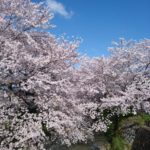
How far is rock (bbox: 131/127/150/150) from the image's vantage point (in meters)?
8.70

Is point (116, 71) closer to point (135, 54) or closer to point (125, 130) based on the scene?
point (135, 54)

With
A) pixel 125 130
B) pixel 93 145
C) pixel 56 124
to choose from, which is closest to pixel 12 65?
pixel 56 124

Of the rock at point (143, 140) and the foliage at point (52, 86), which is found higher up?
the foliage at point (52, 86)

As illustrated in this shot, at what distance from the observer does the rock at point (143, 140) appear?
8703 millimetres

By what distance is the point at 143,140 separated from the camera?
→ 8.85 m

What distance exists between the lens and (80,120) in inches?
652

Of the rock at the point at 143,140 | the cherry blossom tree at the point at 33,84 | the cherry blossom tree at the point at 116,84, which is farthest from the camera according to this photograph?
the cherry blossom tree at the point at 116,84

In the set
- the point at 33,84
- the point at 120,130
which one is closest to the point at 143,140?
the point at 33,84

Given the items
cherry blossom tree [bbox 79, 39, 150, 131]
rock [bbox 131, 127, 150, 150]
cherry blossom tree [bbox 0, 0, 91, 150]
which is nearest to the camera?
rock [bbox 131, 127, 150, 150]

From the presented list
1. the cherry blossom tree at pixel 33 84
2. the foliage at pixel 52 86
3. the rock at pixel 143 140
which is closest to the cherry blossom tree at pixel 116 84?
the foliage at pixel 52 86

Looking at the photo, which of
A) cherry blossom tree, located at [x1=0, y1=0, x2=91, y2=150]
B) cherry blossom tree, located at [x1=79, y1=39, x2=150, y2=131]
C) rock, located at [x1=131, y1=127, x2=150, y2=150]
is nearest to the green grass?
cherry blossom tree, located at [x1=79, y1=39, x2=150, y2=131]

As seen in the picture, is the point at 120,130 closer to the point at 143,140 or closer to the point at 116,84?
the point at 116,84

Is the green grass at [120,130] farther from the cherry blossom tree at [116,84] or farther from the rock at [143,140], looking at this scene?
the rock at [143,140]

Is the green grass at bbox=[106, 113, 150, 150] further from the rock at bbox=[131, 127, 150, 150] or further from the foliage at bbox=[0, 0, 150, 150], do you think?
the rock at bbox=[131, 127, 150, 150]
